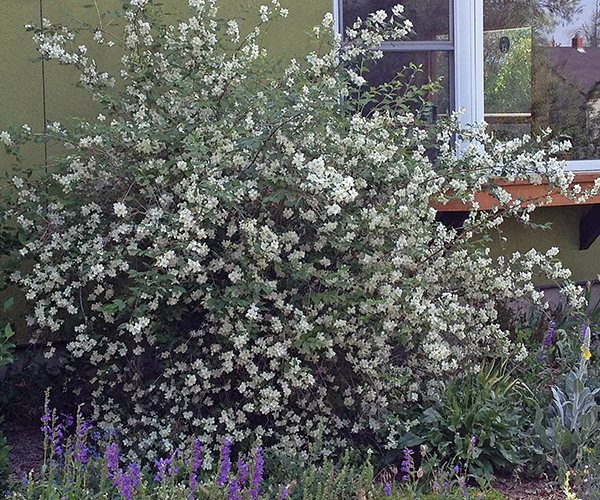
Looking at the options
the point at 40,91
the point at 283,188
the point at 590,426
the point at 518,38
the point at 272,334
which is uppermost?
the point at 518,38

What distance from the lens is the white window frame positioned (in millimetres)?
5531

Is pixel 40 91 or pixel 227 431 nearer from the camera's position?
pixel 227 431

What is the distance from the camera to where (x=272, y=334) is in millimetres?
3498

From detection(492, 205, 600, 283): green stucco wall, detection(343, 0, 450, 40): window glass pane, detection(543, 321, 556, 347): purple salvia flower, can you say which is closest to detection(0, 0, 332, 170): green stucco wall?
detection(343, 0, 450, 40): window glass pane

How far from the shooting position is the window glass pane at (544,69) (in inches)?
230

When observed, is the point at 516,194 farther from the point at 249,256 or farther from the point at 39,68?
the point at 39,68

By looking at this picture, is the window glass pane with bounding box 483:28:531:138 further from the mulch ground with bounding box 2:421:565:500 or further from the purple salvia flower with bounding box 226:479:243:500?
the purple salvia flower with bounding box 226:479:243:500

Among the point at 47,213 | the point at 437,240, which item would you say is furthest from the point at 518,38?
the point at 47,213

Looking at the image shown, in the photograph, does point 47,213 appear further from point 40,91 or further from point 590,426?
point 590,426

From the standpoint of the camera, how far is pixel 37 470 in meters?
3.52

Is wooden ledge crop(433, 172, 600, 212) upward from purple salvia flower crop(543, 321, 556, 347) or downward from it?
upward

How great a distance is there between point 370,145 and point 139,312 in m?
1.34

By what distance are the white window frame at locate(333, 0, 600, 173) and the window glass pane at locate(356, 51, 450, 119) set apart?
2.0 inches

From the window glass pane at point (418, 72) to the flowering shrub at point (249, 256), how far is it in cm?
136
